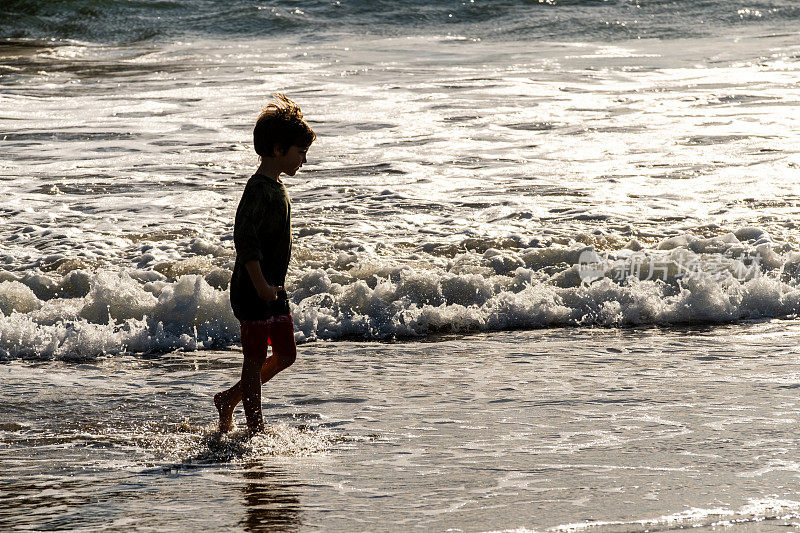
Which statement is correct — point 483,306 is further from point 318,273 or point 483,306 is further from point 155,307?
point 155,307

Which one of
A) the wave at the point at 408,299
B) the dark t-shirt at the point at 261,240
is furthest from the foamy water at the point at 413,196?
the dark t-shirt at the point at 261,240

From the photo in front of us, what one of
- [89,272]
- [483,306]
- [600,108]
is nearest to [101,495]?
[483,306]

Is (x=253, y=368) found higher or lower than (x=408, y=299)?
higher

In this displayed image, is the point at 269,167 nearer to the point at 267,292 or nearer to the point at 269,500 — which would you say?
the point at 267,292

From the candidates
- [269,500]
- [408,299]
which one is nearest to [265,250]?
[269,500]

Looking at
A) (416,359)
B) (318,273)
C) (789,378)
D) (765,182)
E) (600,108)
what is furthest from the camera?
(600,108)

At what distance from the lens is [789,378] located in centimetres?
538

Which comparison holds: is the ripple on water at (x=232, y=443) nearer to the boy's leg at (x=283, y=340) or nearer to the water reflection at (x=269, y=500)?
the water reflection at (x=269, y=500)

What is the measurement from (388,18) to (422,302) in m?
18.9

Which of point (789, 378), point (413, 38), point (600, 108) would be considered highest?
point (413, 38)

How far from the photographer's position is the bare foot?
4.61 meters

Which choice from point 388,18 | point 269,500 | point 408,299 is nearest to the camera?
point 269,500

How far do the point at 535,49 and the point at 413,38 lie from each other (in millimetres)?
3060

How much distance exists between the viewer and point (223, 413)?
463cm
